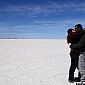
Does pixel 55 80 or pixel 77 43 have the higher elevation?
pixel 77 43

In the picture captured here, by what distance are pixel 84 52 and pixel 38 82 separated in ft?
6.40

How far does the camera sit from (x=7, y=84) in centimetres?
634

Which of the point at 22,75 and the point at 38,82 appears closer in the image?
the point at 38,82

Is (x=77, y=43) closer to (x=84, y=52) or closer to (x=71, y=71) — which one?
(x=84, y=52)

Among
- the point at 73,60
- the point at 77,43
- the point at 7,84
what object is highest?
the point at 77,43

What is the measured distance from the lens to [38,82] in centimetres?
657

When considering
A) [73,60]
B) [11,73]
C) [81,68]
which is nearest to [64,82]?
[73,60]

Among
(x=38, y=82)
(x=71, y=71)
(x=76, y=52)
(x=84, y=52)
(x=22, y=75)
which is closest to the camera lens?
(x=84, y=52)

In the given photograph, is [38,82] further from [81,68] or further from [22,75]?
[81,68]

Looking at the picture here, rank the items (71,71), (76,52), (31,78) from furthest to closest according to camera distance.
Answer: (31,78), (71,71), (76,52)

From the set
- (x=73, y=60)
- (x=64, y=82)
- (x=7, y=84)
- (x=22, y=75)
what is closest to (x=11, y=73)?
(x=22, y=75)

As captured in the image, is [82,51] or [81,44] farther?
[82,51]

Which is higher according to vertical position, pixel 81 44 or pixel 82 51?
pixel 81 44

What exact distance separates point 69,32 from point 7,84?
2351 millimetres
